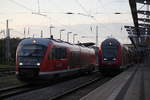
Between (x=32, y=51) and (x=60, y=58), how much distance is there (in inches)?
124

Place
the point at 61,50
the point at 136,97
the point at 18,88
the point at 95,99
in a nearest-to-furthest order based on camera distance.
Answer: the point at 95,99, the point at 136,97, the point at 18,88, the point at 61,50

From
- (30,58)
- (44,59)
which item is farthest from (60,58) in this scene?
(30,58)

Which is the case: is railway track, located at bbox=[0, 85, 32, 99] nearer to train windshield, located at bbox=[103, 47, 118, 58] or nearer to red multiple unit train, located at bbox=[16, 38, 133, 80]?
red multiple unit train, located at bbox=[16, 38, 133, 80]

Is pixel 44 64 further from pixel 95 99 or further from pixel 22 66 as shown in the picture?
pixel 95 99

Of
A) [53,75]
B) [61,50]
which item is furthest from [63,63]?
[53,75]

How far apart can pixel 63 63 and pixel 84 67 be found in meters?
10.0

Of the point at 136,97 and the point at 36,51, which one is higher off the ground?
the point at 36,51

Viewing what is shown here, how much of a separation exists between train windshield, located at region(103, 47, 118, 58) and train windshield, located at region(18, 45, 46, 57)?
39.4 feet

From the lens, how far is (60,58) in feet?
76.6

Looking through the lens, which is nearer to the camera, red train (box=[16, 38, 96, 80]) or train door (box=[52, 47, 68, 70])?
red train (box=[16, 38, 96, 80])

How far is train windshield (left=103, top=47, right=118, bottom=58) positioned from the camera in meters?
31.6

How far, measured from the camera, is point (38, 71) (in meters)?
19.9

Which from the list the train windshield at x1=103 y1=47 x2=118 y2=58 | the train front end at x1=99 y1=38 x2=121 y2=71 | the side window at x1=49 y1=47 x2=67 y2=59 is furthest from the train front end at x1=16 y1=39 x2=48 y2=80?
the train windshield at x1=103 y1=47 x2=118 y2=58

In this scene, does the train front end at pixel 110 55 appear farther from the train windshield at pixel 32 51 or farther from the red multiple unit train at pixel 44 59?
the train windshield at pixel 32 51
